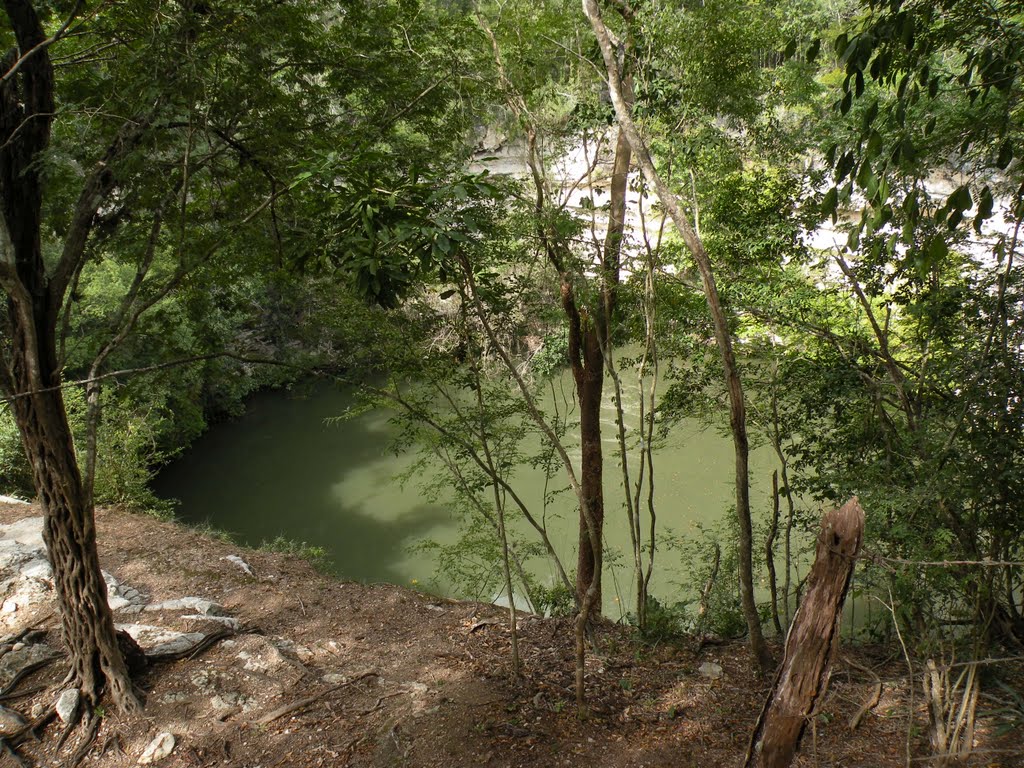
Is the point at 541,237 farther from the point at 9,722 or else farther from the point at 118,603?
the point at 118,603

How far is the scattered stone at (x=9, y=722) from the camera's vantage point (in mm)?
3436

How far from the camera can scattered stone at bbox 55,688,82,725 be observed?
3450 millimetres

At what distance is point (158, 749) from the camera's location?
3398 millimetres

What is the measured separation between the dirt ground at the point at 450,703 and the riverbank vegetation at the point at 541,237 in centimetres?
24

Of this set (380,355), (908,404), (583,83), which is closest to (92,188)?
(380,355)

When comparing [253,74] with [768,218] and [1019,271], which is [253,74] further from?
[1019,271]

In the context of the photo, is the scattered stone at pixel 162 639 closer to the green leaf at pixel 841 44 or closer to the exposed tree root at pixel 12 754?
the exposed tree root at pixel 12 754

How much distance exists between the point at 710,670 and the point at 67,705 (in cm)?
351

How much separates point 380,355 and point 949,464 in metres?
3.11

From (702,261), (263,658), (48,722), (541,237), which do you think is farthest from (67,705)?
(702,261)

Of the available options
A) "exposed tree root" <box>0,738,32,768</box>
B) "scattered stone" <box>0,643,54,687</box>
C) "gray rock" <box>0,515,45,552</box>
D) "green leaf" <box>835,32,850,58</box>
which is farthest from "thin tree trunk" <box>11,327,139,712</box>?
"green leaf" <box>835,32,850,58</box>

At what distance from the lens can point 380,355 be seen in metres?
4.20

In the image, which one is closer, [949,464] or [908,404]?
[949,464]

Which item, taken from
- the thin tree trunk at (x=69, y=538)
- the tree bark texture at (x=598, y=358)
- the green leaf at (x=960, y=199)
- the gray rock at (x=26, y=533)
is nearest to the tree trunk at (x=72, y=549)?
the thin tree trunk at (x=69, y=538)
